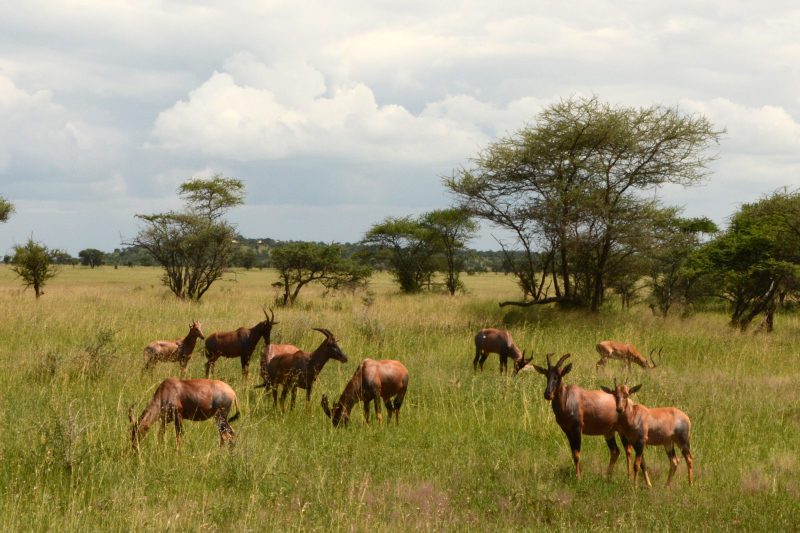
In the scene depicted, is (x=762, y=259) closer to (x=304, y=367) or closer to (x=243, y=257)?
(x=304, y=367)

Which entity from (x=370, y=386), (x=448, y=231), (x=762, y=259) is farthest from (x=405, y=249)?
(x=370, y=386)

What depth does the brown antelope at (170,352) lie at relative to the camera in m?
9.59

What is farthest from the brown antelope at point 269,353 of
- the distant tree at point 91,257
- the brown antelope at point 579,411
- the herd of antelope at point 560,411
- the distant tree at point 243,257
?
the distant tree at point 91,257

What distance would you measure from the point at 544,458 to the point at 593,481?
697 millimetres

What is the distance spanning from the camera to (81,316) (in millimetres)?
15328

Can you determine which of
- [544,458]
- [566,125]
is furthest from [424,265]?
[544,458]

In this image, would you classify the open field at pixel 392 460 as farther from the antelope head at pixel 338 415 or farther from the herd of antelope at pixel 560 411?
the herd of antelope at pixel 560 411

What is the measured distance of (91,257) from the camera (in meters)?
84.4

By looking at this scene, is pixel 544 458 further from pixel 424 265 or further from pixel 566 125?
pixel 424 265

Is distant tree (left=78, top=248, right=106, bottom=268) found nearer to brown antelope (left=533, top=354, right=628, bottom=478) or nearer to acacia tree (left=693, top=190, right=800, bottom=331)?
acacia tree (left=693, top=190, right=800, bottom=331)

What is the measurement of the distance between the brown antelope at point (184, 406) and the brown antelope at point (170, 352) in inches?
145

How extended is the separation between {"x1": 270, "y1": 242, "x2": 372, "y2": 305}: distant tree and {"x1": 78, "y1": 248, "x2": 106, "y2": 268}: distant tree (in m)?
67.8

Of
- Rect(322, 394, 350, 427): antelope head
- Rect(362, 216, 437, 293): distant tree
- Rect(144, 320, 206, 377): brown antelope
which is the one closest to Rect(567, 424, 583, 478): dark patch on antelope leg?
Rect(322, 394, 350, 427): antelope head

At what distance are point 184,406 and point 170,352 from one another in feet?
13.4
